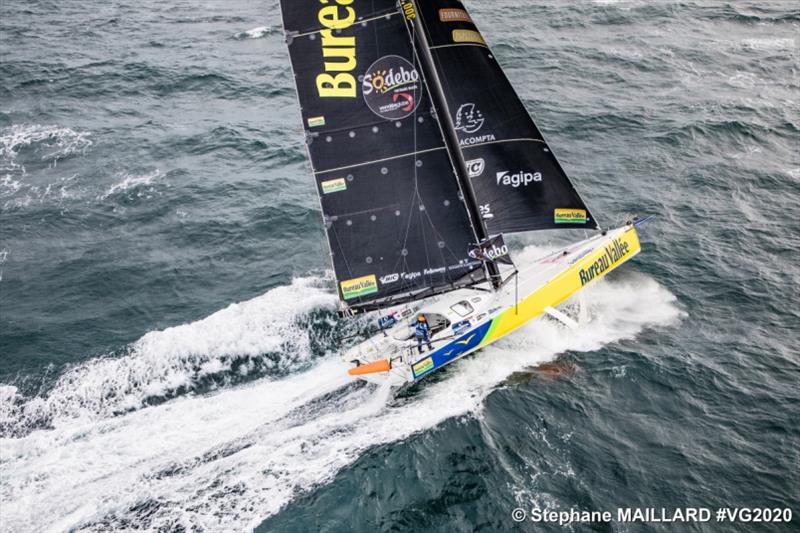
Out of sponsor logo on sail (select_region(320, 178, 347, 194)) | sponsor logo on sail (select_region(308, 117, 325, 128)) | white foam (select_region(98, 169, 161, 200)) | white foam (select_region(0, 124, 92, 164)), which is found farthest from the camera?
white foam (select_region(0, 124, 92, 164))

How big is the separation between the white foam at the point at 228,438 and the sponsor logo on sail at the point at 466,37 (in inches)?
413

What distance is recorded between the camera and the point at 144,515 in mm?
18922

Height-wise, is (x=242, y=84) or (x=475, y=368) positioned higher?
(x=242, y=84)

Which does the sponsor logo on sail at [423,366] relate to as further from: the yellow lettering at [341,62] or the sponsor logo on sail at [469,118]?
the yellow lettering at [341,62]

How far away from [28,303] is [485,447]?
1937 cm

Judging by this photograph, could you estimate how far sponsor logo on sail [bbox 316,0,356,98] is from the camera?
20453 millimetres

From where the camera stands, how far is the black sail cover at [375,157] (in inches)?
817

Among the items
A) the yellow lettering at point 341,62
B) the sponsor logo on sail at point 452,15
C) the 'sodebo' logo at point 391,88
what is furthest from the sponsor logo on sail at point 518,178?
the yellow lettering at point 341,62

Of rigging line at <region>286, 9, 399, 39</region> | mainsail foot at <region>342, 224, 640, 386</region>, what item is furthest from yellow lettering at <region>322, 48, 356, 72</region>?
mainsail foot at <region>342, 224, 640, 386</region>

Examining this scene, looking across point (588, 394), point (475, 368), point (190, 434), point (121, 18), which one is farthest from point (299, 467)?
point (121, 18)

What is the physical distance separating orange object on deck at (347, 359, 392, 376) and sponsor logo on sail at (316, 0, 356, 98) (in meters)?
8.62

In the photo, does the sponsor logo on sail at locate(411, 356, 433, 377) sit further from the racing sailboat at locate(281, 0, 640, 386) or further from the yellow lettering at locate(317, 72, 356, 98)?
the yellow lettering at locate(317, 72, 356, 98)

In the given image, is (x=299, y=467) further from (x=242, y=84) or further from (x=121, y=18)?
(x=121, y=18)

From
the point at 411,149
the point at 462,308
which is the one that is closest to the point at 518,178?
the point at 411,149
